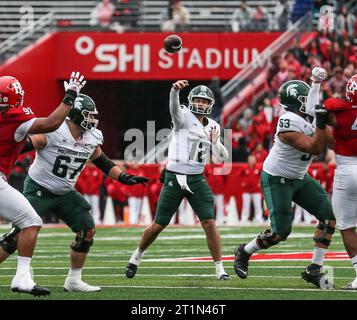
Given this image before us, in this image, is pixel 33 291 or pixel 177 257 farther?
pixel 177 257

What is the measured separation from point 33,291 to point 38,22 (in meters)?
16.5

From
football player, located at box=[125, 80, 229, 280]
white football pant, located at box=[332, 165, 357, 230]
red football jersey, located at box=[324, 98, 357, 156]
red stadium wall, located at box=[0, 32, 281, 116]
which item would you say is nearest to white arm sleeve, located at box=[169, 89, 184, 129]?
football player, located at box=[125, 80, 229, 280]

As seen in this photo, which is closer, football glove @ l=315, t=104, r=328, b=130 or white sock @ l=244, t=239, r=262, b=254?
football glove @ l=315, t=104, r=328, b=130

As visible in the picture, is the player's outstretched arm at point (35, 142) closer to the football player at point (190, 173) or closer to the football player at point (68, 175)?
the football player at point (68, 175)

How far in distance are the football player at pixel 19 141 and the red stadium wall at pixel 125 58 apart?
49.8 feet

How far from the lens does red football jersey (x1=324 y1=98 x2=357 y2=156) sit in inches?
360

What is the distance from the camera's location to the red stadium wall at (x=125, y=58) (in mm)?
23797

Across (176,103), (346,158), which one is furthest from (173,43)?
(346,158)

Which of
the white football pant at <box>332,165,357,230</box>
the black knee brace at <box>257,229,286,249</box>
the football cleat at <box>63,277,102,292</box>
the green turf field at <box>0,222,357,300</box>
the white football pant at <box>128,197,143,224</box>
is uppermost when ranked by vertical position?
the white football pant at <box>332,165,357,230</box>

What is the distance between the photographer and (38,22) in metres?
24.3

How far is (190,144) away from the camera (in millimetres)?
10695

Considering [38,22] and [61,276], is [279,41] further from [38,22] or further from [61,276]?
[61,276]

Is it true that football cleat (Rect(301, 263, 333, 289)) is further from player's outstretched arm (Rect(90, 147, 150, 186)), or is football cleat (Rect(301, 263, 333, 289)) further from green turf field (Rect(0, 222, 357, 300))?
player's outstretched arm (Rect(90, 147, 150, 186))
